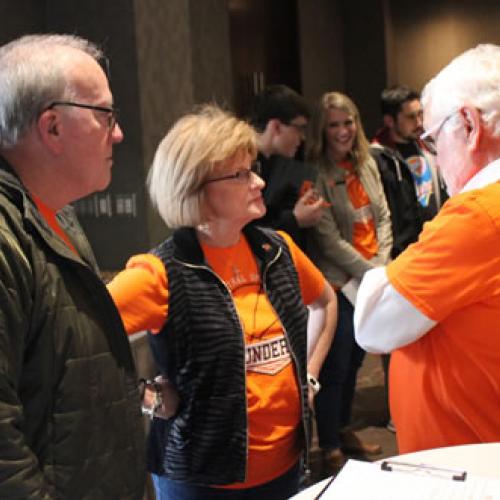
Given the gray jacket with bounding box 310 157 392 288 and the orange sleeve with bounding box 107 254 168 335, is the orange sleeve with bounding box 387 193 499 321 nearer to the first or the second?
the orange sleeve with bounding box 107 254 168 335


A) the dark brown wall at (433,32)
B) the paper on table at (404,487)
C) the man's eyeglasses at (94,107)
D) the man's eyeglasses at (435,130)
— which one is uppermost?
the dark brown wall at (433,32)

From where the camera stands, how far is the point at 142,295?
1528mm

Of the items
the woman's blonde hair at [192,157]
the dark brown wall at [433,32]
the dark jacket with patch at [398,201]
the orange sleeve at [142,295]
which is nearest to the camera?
the orange sleeve at [142,295]

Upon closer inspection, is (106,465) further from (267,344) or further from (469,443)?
(469,443)

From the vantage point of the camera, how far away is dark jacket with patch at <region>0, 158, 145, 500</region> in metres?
0.96

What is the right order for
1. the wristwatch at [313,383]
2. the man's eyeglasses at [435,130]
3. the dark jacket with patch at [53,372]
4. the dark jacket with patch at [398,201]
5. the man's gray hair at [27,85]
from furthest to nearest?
1. the dark jacket with patch at [398,201]
2. the wristwatch at [313,383]
3. the man's eyeglasses at [435,130]
4. the man's gray hair at [27,85]
5. the dark jacket with patch at [53,372]

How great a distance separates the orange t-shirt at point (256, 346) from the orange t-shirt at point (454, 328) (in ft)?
0.96

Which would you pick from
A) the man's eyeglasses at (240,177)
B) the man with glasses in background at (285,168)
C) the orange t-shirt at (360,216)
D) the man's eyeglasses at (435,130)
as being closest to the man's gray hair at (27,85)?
the man's eyeglasses at (240,177)

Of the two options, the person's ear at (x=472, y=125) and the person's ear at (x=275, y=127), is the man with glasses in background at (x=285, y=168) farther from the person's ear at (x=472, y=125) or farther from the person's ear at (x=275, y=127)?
the person's ear at (x=472, y=125)

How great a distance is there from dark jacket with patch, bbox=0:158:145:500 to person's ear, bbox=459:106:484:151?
74 centimetres

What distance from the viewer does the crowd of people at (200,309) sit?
1.03m

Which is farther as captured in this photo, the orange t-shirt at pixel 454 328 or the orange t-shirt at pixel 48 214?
the orange t-shirt at pixel 454 328

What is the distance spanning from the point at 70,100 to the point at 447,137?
2.36ft

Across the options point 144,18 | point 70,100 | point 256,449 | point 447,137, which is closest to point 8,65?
point 70,100
